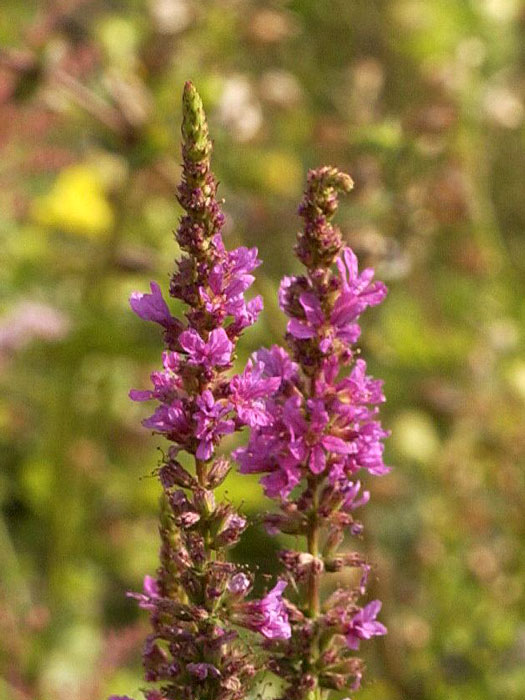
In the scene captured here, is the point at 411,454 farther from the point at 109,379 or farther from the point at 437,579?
the point at 109,379

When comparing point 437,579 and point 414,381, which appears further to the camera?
point 414,381

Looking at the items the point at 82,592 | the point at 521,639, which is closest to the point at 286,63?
the point at 82,592

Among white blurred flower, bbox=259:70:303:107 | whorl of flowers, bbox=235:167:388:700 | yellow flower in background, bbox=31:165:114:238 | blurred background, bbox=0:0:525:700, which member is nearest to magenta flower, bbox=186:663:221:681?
whorl of flowers, bbox=235:167:388:700

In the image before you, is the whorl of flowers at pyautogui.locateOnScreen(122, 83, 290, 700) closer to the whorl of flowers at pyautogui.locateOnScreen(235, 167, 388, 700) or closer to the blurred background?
the whorl of flowers at pyautogui.locateOnScreen(235, 167, 388, 700)

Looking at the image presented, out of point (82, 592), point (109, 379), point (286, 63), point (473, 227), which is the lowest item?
point (82, 592)

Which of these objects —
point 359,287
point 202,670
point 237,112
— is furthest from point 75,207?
point 202,670

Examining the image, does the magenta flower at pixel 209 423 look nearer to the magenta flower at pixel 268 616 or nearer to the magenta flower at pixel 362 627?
the magenta flower at pixel 268 616
